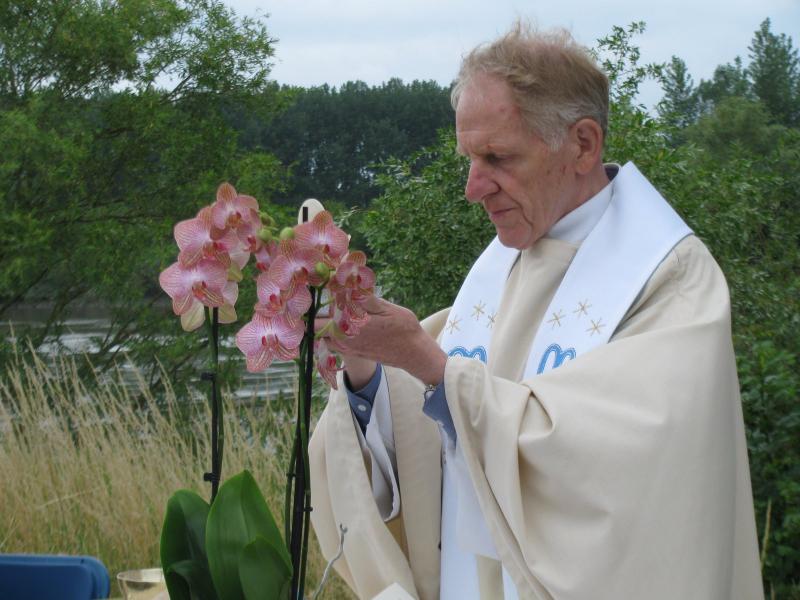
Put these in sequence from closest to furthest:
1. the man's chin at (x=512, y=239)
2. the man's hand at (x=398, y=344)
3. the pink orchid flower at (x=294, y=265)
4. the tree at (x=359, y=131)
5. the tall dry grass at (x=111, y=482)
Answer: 1. the pink orchid flower at (x=294, y=265)
2. the man's hand at (x=398, y=344)
3. the man's chin at (x=512, y=239)
4. the tall dry grass at (x=111, y=482)
5. the tree at (x=359, y=131)

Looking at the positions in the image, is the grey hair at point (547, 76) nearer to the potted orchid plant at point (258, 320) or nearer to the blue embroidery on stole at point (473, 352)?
the blue embroidery on stole at point (473, 352)

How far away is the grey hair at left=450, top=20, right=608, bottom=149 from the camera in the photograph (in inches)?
85.7

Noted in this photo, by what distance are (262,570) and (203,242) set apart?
0.44 metres

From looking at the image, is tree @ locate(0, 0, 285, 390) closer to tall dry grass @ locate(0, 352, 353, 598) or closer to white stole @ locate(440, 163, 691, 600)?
tall dry grass @ locate(0, 352, 353, 598)

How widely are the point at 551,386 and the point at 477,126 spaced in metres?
0.58

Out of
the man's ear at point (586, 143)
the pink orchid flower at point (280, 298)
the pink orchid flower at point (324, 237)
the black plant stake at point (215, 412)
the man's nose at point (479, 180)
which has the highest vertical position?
the man's ear at point (586, 143)

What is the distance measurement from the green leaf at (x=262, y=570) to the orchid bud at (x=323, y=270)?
35 cm

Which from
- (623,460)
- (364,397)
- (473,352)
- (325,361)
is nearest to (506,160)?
(473,352)

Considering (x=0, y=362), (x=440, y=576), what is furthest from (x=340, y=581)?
(x=0, y=362)

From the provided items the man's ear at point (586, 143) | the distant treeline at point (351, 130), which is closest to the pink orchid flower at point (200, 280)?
the man's ear at point (586, 143)

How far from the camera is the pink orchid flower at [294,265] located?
1.35 metres

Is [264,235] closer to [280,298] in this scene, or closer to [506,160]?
[280,298]

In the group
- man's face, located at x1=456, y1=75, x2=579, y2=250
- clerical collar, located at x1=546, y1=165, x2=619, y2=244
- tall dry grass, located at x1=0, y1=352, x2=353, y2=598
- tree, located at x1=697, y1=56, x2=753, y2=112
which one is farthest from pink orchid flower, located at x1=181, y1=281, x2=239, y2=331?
tree, located at x1=697, y1=56, x2=753, y2=112

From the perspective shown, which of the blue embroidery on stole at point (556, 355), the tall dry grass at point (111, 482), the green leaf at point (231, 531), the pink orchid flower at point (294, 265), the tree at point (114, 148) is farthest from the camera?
the tree at point (114, 148)
